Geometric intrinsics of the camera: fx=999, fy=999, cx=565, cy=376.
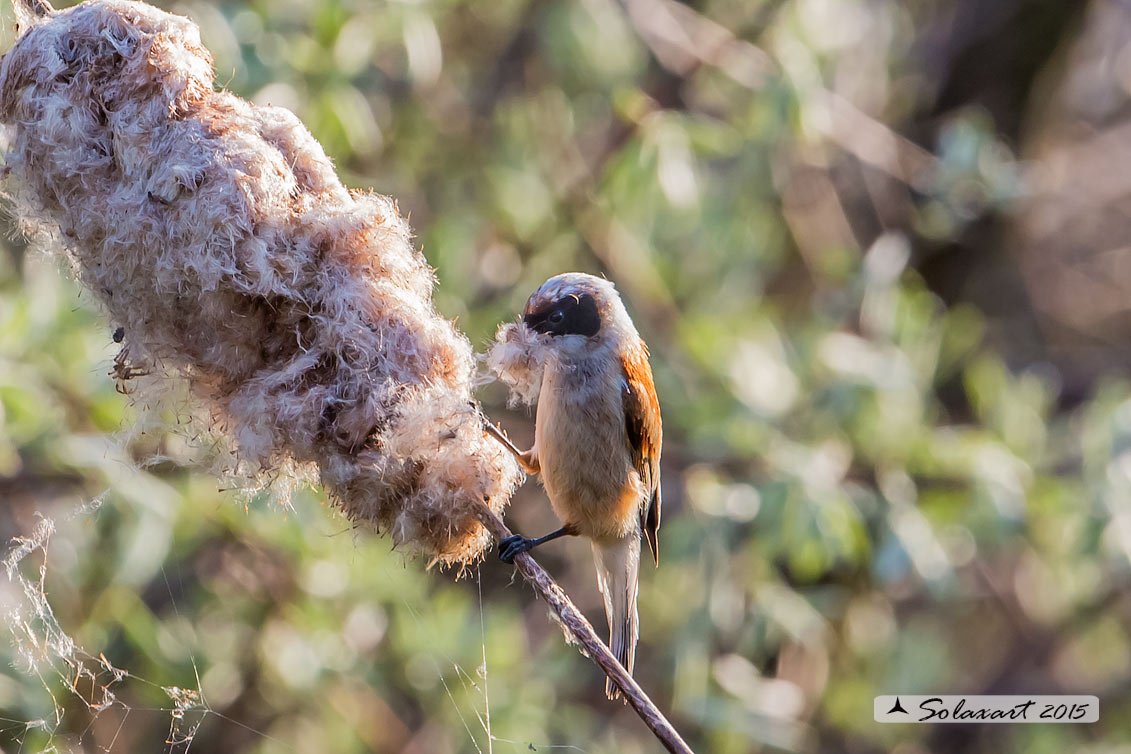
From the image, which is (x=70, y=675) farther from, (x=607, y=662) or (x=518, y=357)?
(x=607, y=662)

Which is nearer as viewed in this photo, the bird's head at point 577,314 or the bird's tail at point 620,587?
the bird's head at point 577,314

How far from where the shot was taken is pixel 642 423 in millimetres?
2486

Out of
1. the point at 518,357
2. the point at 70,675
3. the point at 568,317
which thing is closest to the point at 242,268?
the point at 518,357

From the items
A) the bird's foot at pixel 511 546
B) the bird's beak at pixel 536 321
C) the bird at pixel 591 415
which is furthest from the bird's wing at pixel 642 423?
the bird's foot at pixel 511 546

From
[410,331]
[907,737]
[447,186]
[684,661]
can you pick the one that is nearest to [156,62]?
[410,331]

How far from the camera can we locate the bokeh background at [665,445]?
3.33 meters

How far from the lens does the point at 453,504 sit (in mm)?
1666

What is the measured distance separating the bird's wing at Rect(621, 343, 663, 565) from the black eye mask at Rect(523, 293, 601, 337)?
0.17 m

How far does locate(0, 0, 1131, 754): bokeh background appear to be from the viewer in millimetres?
3326

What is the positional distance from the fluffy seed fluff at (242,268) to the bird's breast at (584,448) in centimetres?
57

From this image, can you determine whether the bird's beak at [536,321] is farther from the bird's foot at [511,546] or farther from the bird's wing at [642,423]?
the bird's foot at [511,546]

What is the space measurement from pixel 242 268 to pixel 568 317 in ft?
2.59

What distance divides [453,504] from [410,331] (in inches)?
12.0

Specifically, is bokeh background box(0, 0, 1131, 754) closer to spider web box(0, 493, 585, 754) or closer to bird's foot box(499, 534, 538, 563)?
spider web box(0, 493, 585, 754)
